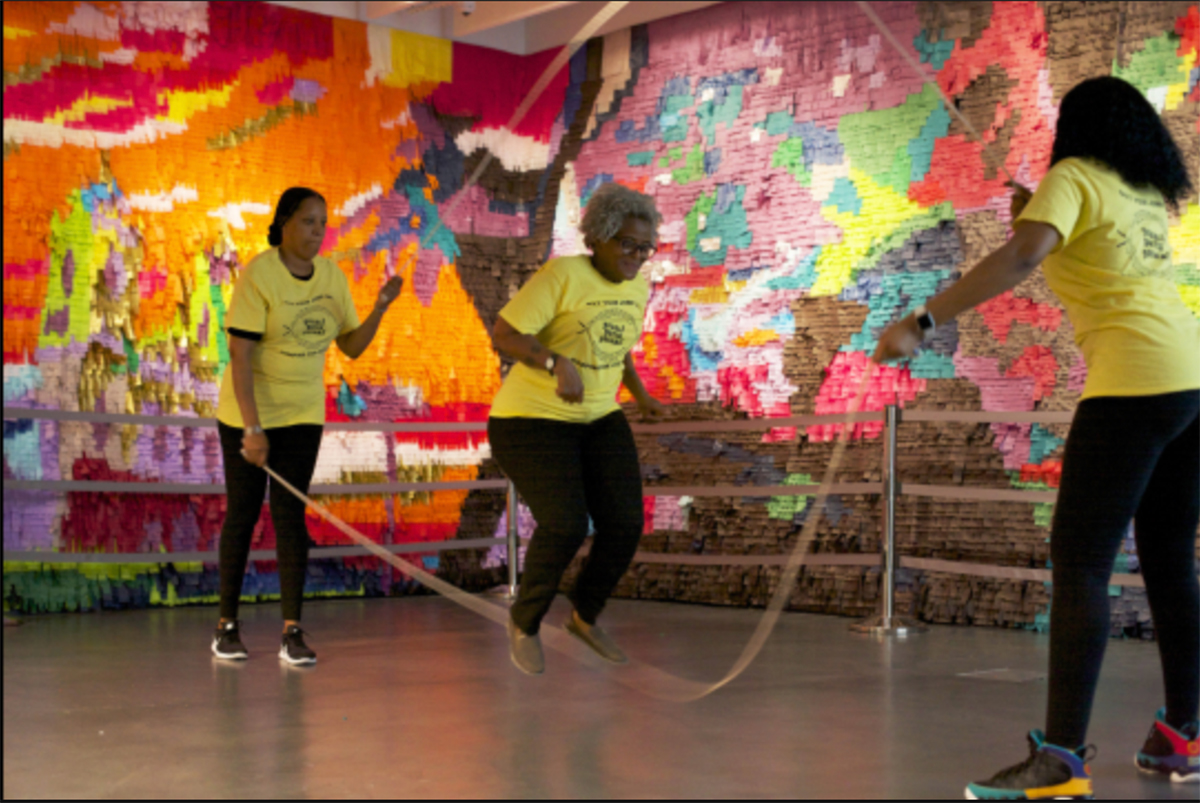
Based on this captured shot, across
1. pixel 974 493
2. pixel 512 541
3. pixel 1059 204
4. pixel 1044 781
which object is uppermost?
pixel 1059 204

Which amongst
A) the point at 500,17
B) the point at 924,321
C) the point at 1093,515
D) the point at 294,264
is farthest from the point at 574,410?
the point at 500,17

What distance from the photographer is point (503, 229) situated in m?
6.83

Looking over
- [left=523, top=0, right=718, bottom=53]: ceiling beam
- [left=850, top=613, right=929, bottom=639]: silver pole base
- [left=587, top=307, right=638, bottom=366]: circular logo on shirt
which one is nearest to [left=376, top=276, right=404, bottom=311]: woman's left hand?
[left=587, top=307, right=638, bottom=366]: circular logo on shirt

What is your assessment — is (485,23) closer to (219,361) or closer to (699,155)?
(699,155)

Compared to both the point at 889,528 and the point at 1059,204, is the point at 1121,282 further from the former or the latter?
the point at 889,528

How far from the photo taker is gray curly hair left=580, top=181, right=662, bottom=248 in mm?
3389

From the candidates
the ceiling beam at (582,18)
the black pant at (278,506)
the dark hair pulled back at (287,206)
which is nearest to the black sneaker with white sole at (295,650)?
the black pant at (278,506)

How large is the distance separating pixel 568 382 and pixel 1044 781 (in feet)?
4.69

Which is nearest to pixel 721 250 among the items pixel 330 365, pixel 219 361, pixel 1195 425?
pixel 330 365

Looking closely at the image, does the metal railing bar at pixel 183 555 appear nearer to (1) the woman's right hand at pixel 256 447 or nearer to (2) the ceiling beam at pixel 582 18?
(1) the woman's right hand at pixel 256 447

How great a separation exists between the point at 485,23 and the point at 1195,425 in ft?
15.1

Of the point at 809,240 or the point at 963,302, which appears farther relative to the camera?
the point at 809,240

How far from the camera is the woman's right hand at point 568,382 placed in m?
3.21

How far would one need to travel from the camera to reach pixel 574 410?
3.42 metres
